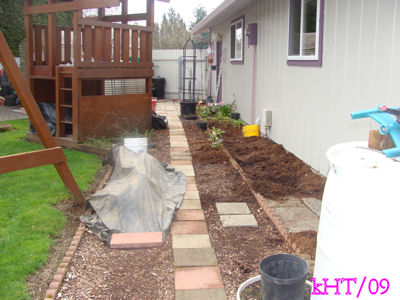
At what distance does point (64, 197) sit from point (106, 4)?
3218 millimetres

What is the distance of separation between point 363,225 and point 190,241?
2.03 metres

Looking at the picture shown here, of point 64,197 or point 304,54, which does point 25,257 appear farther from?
point 304,54

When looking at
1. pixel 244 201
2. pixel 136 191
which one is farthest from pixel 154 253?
pixel 244 201

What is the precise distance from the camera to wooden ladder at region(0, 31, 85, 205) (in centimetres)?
365

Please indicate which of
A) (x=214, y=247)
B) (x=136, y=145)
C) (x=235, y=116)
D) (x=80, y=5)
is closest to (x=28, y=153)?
(x=214, y=247)

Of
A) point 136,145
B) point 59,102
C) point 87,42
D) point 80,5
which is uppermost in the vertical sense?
point 80,5

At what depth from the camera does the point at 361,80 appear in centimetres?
422

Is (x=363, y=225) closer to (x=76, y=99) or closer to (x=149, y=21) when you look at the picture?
(x=76, y=99)

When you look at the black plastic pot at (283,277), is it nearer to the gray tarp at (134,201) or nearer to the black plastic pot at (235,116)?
the gray tarp at (134,201)

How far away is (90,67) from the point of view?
7.14m

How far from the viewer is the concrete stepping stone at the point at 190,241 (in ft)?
11.7

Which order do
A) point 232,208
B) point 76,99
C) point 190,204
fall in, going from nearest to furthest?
1. point 232,208
2. point 190,204
3. point 76,99

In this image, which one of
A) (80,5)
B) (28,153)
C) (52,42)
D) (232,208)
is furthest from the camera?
(52,42)

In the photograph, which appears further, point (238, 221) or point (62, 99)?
point (62, 99)
